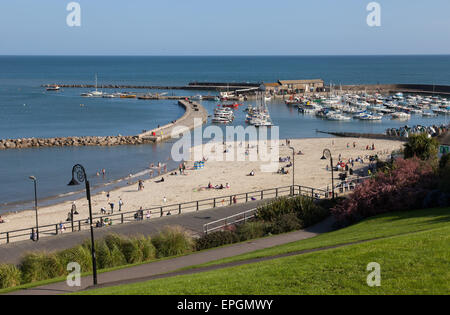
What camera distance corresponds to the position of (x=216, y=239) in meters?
19.1

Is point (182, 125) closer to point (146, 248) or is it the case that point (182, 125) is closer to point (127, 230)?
point (127, 230)

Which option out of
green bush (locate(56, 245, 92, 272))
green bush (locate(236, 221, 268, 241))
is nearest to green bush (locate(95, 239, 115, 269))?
Result: green bush (locate(56, 245, 92, 272))

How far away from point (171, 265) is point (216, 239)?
3.59 metres

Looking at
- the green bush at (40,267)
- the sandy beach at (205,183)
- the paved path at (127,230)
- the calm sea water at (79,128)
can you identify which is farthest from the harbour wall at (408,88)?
the green bush at (40,267)

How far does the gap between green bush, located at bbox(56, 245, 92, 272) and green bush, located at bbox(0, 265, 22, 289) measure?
1.45 metres

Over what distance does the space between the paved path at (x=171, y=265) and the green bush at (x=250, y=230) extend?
740 millimetres

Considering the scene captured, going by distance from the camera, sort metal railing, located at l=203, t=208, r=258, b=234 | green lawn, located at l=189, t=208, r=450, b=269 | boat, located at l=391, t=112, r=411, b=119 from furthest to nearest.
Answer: boat, located at l=391, t=112, r=411, b=119 < metal railing, located at l=203, t=208, r=258, b=234 < green lawn, located at l=189, t=208, r=450, b=269

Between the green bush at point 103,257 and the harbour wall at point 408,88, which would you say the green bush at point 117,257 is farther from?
the harbour wall at point 408,88

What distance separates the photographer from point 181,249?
59.9 ft

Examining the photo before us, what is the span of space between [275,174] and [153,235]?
2209 centimetres

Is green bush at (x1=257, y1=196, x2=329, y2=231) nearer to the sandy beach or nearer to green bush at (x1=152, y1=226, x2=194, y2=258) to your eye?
green bush at (x1=152, y1=226, x2=194, y2=258)

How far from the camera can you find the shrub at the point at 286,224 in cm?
2045

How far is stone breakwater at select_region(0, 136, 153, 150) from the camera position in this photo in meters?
60.2
